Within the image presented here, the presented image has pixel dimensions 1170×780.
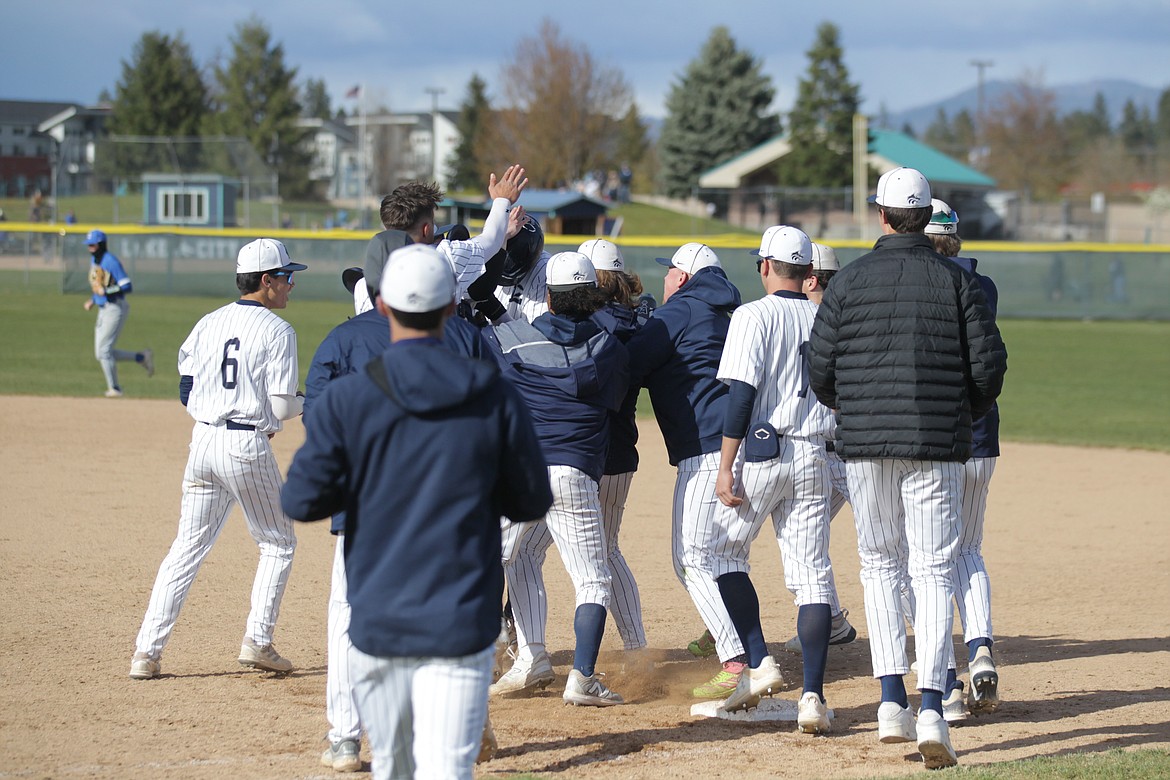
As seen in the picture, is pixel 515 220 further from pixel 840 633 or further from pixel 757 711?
pixel 840 633

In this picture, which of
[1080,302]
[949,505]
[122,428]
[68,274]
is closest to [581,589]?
[949,505]

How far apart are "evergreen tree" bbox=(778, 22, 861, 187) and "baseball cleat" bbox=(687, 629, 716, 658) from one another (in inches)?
2069

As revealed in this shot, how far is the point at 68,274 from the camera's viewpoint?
3134 centimetres

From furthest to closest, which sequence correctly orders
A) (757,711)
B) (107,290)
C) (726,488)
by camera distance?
1. (107,290)
2. (757,711)
3. (726,488)

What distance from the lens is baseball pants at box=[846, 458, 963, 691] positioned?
15.1 feet

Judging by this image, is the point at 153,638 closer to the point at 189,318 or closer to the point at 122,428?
the point at 122,428

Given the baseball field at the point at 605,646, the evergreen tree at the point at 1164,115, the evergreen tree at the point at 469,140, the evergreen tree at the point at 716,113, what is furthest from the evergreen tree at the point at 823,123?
the evergreen tree at the point at 1164,115

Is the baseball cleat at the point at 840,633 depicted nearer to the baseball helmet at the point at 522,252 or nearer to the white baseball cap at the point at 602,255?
the white baseball cap at the point at 602,255

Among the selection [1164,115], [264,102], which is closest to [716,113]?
[264,102]

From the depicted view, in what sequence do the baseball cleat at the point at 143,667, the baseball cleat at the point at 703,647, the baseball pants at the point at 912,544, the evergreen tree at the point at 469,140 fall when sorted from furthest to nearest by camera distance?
the evergreen tree at the point at 469,140 → the baseball cleat at the point at 703,647 → the baseball cleat at the point at 143,667 → the baseball pants at the point at 912,544

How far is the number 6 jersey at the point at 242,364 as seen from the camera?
541cm

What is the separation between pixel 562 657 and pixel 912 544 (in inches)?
90.5

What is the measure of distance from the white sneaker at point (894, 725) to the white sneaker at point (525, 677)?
5.30 feet

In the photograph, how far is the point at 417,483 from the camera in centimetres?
312
